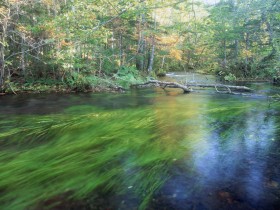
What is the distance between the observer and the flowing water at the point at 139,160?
124 inches

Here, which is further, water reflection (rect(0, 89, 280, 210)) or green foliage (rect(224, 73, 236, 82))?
green foliage (rect(224, 73, 236, 82))

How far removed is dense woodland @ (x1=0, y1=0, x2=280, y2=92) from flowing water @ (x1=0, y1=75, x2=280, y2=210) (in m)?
2.77

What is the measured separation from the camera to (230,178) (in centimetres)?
374

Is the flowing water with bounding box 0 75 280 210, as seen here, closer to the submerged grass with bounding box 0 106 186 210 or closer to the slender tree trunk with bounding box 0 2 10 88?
the submerged grass with bounding box 0 106 186 210

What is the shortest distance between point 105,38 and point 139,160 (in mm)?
8264

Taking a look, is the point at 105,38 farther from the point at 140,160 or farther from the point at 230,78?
the point at 230,78

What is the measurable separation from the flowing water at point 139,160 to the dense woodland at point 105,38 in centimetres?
277

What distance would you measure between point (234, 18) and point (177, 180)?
2201cm

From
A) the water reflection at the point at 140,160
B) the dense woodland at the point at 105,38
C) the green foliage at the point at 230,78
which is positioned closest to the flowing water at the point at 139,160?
the water reflection at the point at 140,160

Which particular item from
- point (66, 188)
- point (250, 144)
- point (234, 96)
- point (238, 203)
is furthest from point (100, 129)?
point (234, 96)

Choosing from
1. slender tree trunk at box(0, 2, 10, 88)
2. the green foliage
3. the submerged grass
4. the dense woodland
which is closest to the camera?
the submerged grass

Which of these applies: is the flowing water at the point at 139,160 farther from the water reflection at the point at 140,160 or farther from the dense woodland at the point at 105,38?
the dense woodland at the point at 105,38

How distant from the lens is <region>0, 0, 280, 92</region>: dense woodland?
990 cm

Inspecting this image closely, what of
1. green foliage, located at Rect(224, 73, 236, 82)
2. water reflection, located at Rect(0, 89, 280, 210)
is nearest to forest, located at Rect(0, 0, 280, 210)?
water reflection, located at Rect(0, 89, 280, 210)
